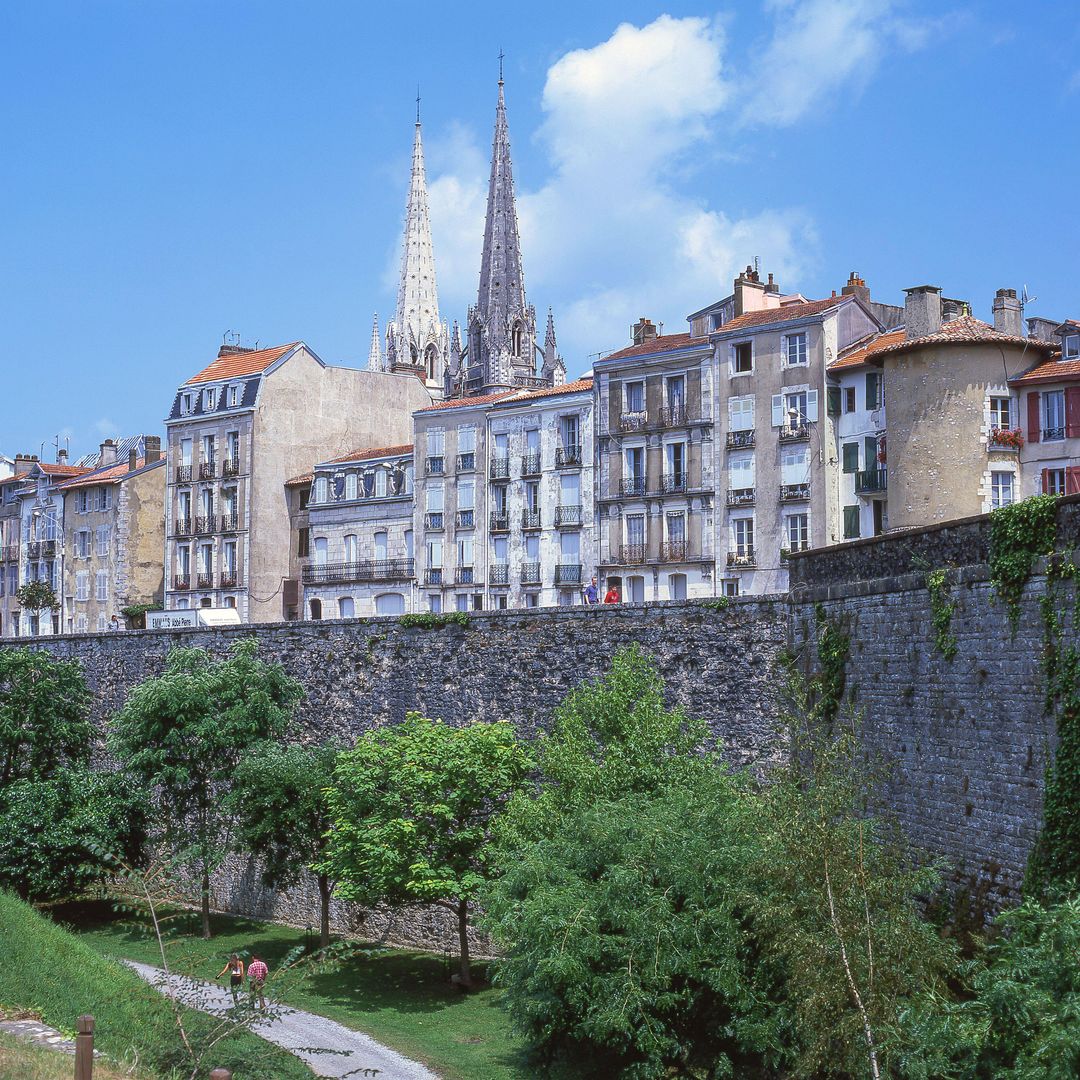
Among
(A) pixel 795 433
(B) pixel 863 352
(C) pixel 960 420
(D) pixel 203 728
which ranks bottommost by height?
(D) pixel 203 728

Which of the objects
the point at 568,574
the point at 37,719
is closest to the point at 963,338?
the point at 568,574

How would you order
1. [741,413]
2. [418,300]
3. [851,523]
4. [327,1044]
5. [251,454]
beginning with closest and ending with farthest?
[327,1044] → [851,523] → [741,413] → [251,454] → [418,300]

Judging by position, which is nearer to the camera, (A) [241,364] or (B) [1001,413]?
(B) [1001,413]

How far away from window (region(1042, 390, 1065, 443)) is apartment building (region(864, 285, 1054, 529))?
0.09 ft

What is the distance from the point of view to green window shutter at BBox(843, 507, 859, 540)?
48.2 metres

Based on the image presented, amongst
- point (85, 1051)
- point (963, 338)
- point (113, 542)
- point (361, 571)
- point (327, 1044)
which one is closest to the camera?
point (85, 1051)

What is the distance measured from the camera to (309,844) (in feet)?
117

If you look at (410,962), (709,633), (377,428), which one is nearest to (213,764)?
(410,962)

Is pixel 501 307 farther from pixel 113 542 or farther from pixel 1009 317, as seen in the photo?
pixel 1009 317

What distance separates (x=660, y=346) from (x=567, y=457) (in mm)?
5495

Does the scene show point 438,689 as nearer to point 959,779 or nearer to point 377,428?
point 959,779

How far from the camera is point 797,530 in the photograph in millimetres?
49625

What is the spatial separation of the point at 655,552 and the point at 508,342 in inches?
2644

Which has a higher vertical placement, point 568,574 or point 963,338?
point 963,338
